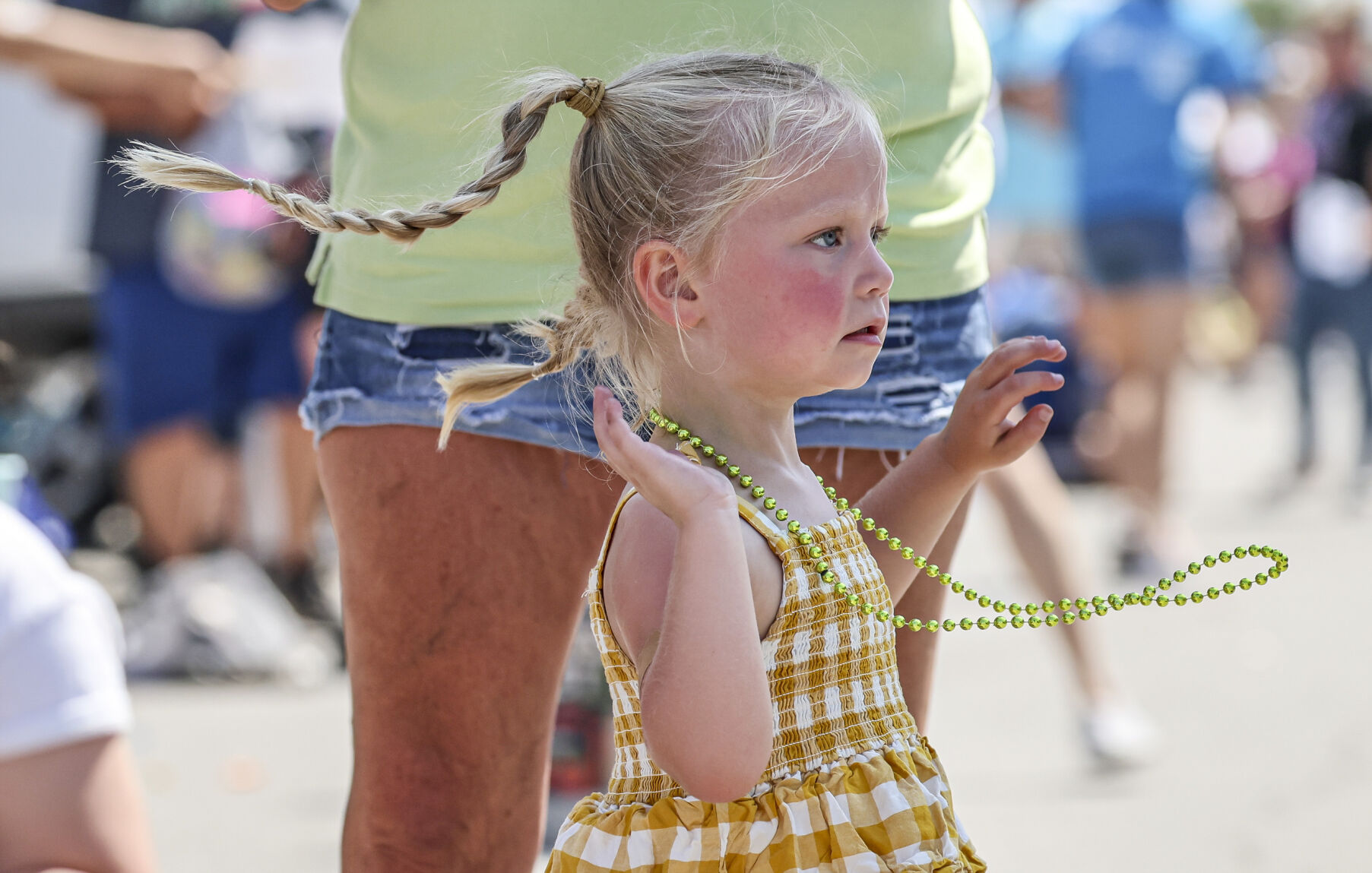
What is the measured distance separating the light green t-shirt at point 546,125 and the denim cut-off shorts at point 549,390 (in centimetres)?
3

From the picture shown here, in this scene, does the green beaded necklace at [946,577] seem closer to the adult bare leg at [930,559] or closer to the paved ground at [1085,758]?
the adult bare leg at [930,559]

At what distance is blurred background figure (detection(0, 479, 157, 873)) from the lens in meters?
1.71

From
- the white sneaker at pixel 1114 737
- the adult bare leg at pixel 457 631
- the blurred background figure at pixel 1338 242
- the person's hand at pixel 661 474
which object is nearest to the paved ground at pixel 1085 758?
the white sneaker at pixel 1114 737

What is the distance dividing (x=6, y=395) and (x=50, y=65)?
2.46 metres

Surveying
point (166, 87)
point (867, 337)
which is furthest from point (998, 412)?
point (166, 87)

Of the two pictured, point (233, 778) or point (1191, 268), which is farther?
point (1191, 268)

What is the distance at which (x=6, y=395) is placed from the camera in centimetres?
623

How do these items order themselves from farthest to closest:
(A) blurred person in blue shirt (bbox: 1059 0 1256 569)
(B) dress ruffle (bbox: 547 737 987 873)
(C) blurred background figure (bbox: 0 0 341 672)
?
(A) blurred person in blue shirt (bbox: 1059 0 1256 569) → (C) blurred background figure (bbox: 0 0 341 672) → (B) dress ruffle (bbox: 547 737 987 873)

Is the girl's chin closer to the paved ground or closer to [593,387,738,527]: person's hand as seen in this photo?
[593,387,738,527]: person's hand

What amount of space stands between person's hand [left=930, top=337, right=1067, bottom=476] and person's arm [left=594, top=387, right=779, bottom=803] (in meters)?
0.34

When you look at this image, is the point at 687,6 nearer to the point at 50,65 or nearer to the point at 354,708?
the point at 354,708

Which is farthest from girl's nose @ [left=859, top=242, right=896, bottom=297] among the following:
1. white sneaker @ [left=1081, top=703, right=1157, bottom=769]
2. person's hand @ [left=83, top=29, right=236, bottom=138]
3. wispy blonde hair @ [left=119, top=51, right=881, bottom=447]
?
person's hand @ [left=83, top=29, right=236, bottom=138]

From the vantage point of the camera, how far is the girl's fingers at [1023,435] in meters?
1.63

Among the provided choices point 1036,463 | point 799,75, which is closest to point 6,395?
point 1036,463
